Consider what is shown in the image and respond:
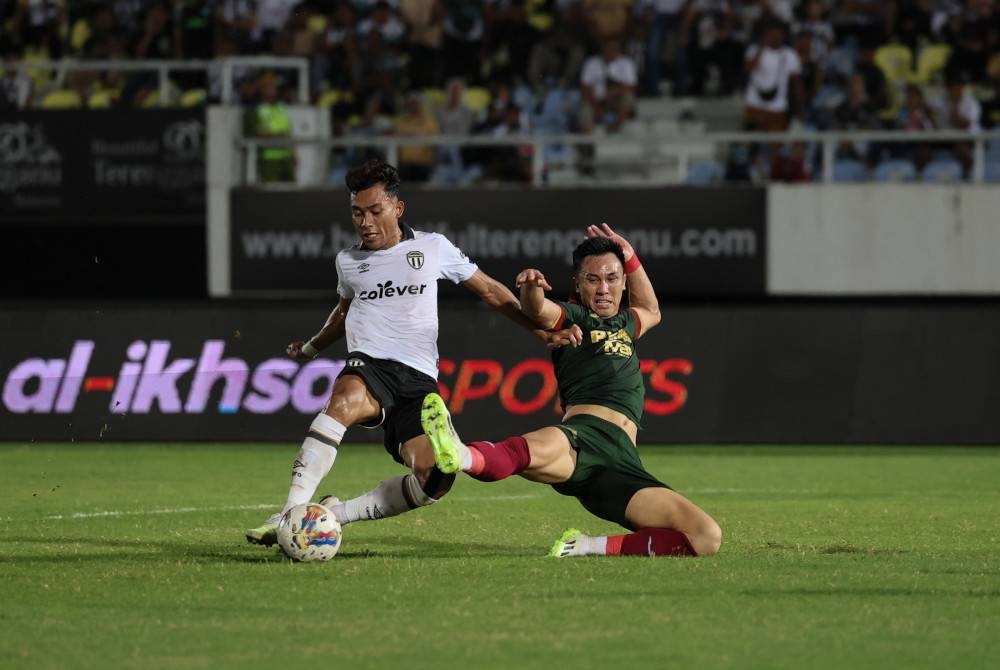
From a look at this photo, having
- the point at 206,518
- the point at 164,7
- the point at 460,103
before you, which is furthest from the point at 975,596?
the point at 164,7

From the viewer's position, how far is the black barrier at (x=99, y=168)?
74.3ft

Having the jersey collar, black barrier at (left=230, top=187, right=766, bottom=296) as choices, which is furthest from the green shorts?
black barrier at (left=230, top=187, right=766, bottom=296)

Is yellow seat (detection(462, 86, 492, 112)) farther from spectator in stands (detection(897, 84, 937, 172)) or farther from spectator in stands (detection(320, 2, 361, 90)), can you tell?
spectator in stands (detection(897, 84, 937, 172))

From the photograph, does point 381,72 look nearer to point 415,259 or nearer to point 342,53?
point 342,53

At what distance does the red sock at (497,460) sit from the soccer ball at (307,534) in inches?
31.1

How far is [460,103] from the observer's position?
901 inches

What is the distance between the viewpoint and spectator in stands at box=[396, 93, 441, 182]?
2242 centimetres

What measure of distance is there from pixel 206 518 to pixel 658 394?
313 inches

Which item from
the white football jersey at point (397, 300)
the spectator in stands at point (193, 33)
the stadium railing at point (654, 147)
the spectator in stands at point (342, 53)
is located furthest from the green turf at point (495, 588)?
the spectator in stands at point (193, 33)

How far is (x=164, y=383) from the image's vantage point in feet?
62.3

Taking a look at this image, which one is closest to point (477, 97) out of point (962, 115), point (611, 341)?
point (962, 115)

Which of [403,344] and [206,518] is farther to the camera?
[206,518]

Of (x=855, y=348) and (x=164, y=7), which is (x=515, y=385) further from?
(x=164, y=7)

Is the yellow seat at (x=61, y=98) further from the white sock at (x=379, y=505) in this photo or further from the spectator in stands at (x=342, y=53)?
the white sock at (x=379, y=505)
